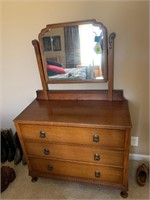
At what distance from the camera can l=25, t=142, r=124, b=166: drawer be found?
1.29 meters

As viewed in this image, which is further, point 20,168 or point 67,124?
point 20,168

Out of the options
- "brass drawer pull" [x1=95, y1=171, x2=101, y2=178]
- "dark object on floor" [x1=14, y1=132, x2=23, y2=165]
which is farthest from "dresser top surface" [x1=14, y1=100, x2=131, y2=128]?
"dark object on floor" [x1=14, y1=132, x2=23, y2=165]

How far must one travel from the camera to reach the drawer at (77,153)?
1.29 meters

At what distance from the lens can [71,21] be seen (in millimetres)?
1380

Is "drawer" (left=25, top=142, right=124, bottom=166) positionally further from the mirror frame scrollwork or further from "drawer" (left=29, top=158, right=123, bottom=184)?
the mirror frame scrollwork

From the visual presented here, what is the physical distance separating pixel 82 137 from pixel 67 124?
0.16m

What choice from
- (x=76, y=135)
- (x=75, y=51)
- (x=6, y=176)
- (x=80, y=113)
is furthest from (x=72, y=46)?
(x=6, y=176)

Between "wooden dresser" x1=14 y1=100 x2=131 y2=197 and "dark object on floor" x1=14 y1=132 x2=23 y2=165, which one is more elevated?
"wooden dresser" x1=14 y1=100 x2=131 y2=197

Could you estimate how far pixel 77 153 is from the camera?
1.36 m

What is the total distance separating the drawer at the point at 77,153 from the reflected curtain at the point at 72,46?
70 cm

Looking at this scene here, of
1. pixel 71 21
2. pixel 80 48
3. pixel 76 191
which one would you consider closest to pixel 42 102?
pixel 80 48

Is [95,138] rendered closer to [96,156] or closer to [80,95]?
[96,156]

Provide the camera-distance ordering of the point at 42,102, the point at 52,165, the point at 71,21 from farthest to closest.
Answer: the point at 42,102 → the point at 52,165 → the point at 71,21

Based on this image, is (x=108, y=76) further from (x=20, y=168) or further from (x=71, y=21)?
(x=20, y=168)
